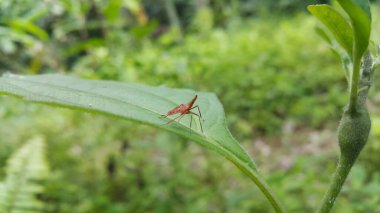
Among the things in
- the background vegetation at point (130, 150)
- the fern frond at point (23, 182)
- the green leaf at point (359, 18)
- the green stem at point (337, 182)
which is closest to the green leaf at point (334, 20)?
the green leaf at point (359, 18)

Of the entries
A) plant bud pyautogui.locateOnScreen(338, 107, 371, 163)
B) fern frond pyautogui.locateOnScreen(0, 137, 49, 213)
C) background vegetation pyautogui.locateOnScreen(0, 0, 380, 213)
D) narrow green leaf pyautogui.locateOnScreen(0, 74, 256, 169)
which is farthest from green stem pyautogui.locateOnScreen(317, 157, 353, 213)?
fern frond pyautogui.locateOnScreen(0, 137, 49, 213)

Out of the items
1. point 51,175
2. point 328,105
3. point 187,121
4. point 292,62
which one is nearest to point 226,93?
point 328,105

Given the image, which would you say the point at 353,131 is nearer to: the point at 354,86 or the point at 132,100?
the point at 354,86

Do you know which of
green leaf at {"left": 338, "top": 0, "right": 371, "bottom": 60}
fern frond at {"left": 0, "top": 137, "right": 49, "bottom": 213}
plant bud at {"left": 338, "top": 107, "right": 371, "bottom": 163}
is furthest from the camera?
fern frond at {"left": 0, "top": 137, "right": 49, "bottom": 213}

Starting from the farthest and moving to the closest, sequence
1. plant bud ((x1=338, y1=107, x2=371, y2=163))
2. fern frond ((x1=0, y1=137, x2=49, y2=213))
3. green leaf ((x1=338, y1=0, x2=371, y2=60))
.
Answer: fern frond ((x1=0, y1=137, x2=49, y2=213)) < plant bud ((x1=338, y1=107, x2=371, y2=163)) < green leaf ((x1=338, y1=0, x2=371, y2=60))

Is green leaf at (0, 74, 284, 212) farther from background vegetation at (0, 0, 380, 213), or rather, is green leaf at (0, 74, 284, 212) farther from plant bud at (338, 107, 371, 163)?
background vegetation at (0, 0, 380, 213)

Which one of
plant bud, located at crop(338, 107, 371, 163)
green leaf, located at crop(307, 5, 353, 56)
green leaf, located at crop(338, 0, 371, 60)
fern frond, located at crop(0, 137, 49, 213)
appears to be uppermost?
fern frond, located at crop(0, 137, 49, 213)

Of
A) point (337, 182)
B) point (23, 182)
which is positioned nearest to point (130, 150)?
point (23, 182)

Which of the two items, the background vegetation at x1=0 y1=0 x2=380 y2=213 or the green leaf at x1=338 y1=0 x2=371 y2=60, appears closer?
the green leaf at x1=338 y1=0 x2=371 y2=60
